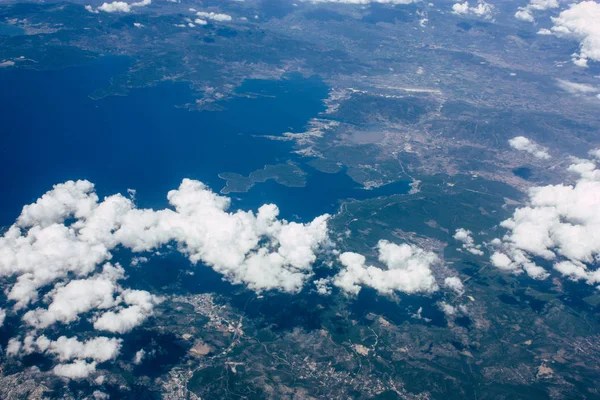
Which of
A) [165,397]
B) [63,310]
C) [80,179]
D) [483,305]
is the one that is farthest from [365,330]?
Answer: [80,179]

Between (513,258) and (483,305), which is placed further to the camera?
(513,258)

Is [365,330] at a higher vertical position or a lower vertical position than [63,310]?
lower

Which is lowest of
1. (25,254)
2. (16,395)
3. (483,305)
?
(483,305)

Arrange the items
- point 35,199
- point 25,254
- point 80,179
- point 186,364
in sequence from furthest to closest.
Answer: point 80,179 < point 35,199 < point 25,254 < point 186,364

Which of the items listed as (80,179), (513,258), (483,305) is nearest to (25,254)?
(80,179)

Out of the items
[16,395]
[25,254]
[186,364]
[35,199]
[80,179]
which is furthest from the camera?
[80,179]

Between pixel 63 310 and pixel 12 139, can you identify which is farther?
pixel 12 139

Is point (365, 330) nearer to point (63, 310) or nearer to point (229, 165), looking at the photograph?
point (63, 310)

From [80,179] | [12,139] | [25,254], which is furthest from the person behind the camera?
[12,139]

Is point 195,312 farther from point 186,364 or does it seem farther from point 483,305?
point 483,305
